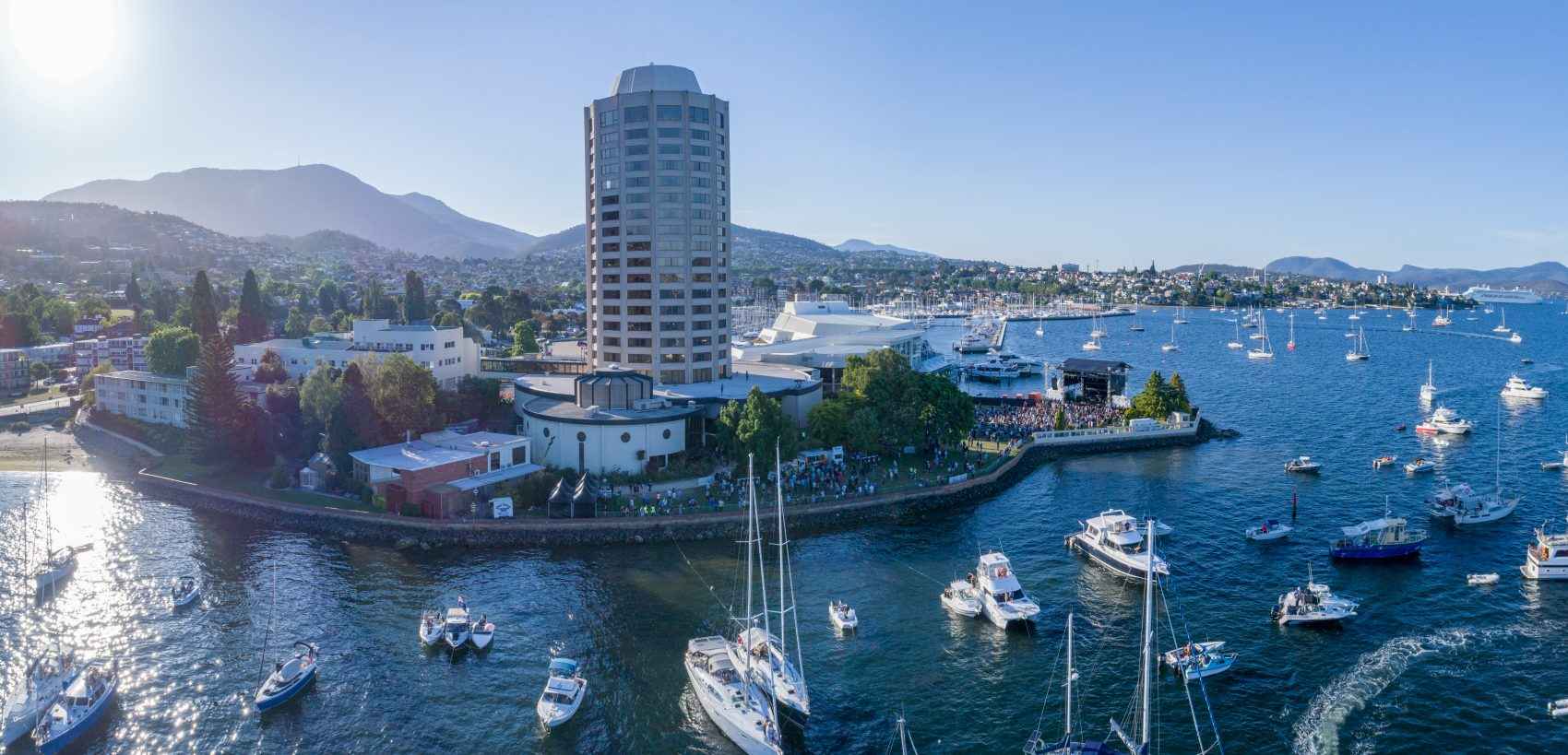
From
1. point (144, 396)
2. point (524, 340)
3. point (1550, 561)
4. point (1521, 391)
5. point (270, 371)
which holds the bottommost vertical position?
point (1550, 561)

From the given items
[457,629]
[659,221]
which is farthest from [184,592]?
[659,221]

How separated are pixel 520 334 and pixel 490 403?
29.1 meters

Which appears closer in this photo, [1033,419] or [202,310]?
[1033,419]

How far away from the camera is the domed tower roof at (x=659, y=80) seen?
56.7 m

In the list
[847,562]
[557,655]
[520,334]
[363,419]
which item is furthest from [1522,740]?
[520,334]

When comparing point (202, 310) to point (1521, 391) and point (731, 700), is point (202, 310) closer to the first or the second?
point (731, 700)

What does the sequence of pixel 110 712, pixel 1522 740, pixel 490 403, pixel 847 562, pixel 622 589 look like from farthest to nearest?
1. pixel 490 403
2. pixel 847 562
3. pixel 622 589
4. pixel 110 712
5. pixel 1522 740

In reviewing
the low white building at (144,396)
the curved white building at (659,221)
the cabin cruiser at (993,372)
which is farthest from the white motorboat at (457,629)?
the cabin cruiser at (993,372)

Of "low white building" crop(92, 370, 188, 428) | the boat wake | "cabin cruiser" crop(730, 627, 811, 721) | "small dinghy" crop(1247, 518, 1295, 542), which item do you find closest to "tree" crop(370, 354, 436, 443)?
"low white building" crop(92, 370, 188, 428)

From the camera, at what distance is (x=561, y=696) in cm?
2548

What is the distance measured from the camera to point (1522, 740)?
24.1m

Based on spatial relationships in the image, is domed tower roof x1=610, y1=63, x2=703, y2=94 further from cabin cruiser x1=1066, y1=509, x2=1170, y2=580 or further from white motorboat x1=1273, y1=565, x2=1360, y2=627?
white motorboat x1=1273, y1=565, x2=1360, y2=627

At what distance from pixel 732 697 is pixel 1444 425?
64.1 metres

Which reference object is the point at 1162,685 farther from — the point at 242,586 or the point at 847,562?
the point at 242,586
